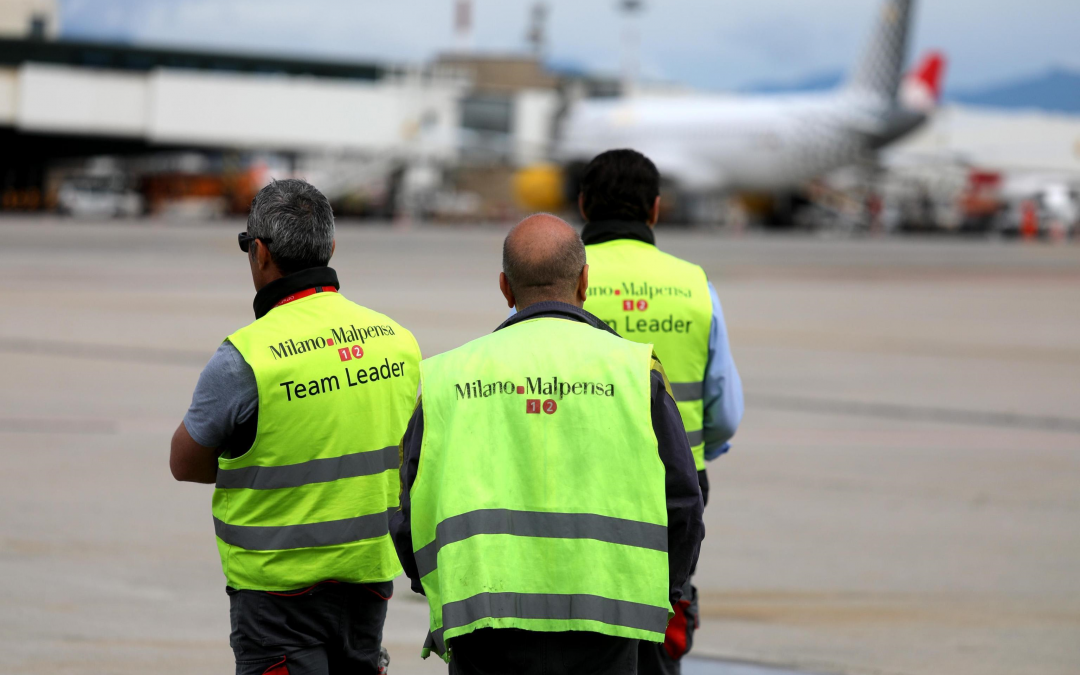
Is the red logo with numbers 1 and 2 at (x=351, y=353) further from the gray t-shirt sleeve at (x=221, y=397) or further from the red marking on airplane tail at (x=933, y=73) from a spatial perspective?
the red marking on airplane tail at (x=933, y=73)

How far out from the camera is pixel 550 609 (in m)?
2.63

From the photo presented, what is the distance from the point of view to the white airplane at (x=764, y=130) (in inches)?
2078

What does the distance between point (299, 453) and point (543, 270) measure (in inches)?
35.5

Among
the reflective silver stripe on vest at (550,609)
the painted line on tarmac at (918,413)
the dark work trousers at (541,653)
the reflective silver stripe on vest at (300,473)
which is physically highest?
the reflective silver stripe on vest at (300,473)

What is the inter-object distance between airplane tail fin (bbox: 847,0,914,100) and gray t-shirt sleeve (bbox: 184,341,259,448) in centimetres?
6143

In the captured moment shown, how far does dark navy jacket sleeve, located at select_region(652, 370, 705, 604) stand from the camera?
8.70 ft

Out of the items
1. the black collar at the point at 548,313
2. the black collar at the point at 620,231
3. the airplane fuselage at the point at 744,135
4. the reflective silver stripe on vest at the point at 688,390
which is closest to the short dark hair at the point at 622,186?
the black collar at the point at 620,231

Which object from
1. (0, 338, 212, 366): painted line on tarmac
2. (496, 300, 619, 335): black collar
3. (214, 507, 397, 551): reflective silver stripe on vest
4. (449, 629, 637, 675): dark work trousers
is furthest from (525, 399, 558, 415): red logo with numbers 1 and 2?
(0, 338, 212, 366): painted line on tarmac

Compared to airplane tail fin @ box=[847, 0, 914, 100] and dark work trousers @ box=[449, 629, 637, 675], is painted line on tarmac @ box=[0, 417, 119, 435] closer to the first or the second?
dark work trousers @ box=[449, 629, 637, 675]

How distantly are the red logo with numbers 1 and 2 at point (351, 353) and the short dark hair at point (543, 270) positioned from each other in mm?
646

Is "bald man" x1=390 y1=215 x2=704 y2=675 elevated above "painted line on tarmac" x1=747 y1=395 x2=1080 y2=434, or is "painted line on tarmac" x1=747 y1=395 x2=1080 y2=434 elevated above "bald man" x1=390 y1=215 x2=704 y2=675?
"bald man" x1=390 y1=215 x2=704 y2=675

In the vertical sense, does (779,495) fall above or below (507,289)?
below

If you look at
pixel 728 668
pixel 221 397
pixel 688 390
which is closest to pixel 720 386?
pixel 688 390

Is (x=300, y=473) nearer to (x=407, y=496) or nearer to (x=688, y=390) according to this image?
(x=407, y=496)
